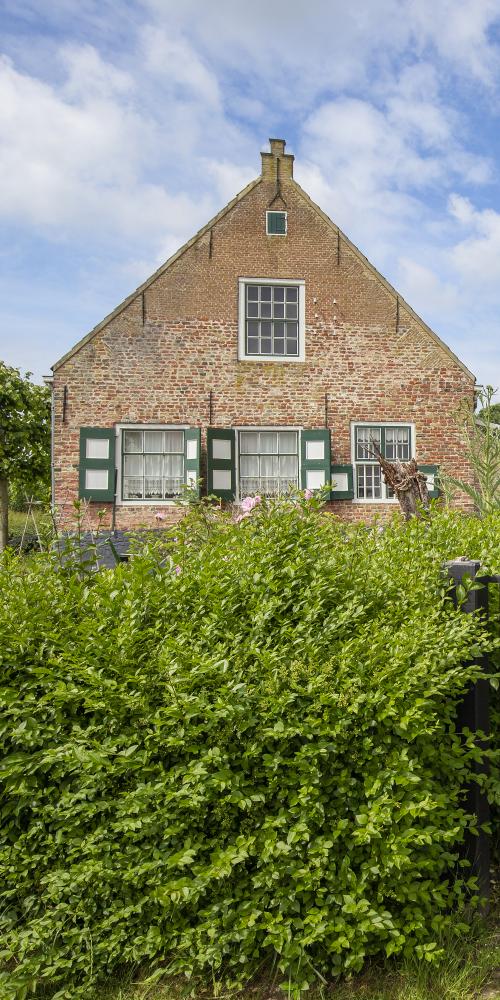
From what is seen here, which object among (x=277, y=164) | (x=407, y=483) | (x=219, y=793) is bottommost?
(x=219, y=793)

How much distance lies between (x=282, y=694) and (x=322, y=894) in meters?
0.67

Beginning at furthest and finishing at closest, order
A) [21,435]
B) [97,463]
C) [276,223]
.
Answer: [21,435]
[276,223]
[97,463]

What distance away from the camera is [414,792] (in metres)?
2.42

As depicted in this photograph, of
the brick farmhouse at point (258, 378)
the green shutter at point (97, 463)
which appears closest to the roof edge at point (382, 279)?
the brick farmhouse at point (258, 378)

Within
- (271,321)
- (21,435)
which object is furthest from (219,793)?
(21,435)

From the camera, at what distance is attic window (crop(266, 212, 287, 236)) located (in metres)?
14.3

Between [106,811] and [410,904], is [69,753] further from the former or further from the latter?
[410,904]

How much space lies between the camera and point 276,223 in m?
14.3

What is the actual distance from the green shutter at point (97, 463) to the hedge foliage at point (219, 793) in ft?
36.2

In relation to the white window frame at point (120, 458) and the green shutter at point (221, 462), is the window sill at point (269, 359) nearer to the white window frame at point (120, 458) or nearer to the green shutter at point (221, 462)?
the green shutter at point (221, 462)

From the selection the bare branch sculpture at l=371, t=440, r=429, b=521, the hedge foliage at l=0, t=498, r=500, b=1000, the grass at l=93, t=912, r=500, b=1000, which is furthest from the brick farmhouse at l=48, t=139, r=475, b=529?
A: the grass at l=93, t=912, r=500, b=1000

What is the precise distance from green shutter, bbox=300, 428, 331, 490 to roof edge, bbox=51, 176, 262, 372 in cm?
424

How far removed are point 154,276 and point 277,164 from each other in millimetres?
3502

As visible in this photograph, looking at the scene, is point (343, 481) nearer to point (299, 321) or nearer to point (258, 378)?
point (258, 378)
